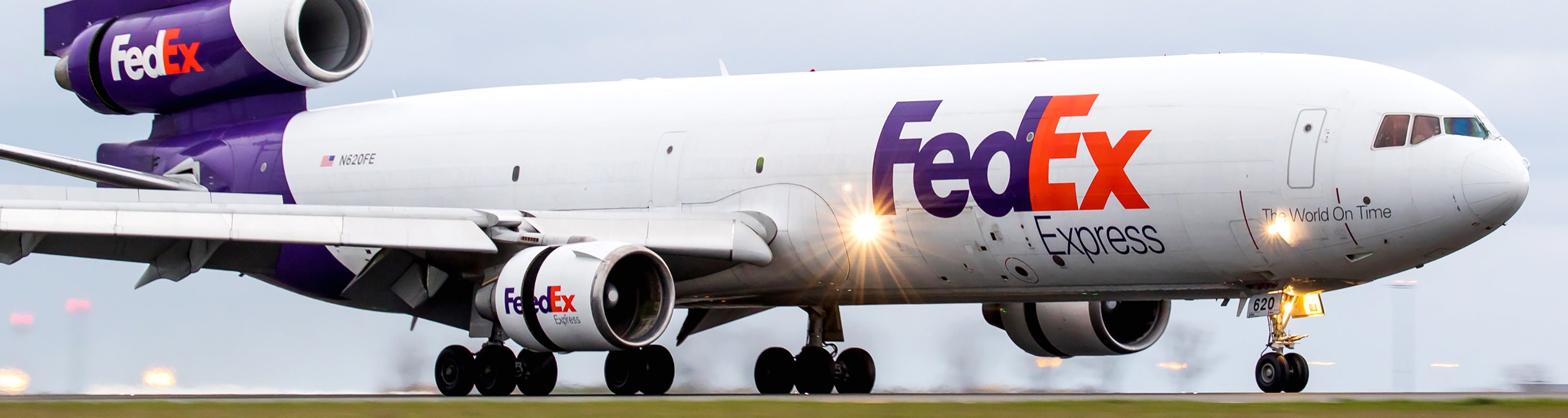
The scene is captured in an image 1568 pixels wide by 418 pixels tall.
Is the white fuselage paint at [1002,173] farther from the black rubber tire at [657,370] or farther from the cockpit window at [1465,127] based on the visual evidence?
the black rubber tire at [657,370]

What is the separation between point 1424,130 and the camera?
578 inches

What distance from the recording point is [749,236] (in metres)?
17.2

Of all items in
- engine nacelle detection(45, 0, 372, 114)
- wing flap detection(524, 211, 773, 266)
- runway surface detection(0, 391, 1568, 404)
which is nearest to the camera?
runway surface detection(0, 391, 1568, 404)

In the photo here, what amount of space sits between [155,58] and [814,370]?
8742mm

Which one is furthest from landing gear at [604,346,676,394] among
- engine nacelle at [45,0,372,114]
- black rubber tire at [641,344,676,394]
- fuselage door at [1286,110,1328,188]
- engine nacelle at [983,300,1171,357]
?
fuselage door at [1286,110,1328,188]

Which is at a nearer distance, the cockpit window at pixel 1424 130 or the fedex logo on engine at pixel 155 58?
the cockpit window at pixel 1424 130

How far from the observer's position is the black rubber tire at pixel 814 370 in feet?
67.8

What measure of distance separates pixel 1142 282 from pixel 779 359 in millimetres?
5923

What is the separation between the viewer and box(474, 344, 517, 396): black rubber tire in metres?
18.0

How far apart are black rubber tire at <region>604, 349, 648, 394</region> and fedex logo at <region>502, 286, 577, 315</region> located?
12.3ft

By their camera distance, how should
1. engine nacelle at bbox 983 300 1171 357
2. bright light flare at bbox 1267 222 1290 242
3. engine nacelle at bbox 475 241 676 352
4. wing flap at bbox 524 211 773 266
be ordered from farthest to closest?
1. engine nacelle at bbox 983 300 1171 357
2. wing flap at bbox 524 211 773 266
3. engine nacelle at bbox 475 241 676 352
4. bright light flare at bbox 1267 222 1290 242

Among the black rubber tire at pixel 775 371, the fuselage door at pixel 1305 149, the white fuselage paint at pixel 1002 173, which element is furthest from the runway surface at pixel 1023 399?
the black rubber tire at pixel 775 371

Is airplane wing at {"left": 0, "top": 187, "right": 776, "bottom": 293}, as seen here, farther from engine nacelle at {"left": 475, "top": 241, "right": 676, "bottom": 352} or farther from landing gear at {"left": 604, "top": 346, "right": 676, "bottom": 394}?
landing gear at {"left": 604, "top": 346, "right": 676, "bottom": 394}

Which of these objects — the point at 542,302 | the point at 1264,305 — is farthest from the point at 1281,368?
the point at 542,302
